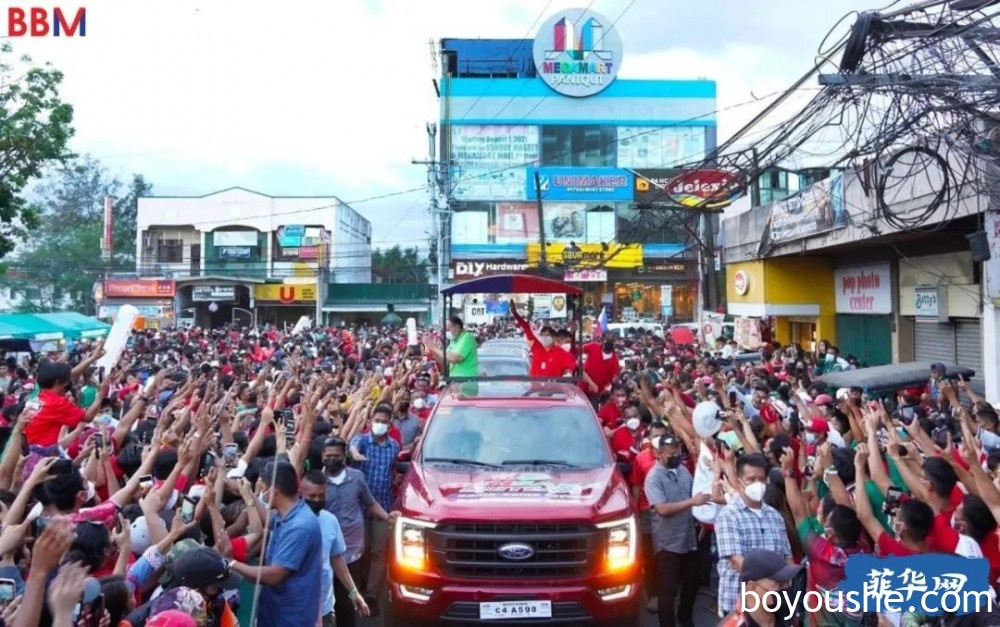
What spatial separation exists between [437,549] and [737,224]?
2044 centimetres

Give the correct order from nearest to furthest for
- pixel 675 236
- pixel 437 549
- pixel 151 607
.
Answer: pixel 151 607 → pixel 437 549 → pixel 675 236

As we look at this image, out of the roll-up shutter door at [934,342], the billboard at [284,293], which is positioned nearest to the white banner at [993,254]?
the roll-up shutter door at [934,342]

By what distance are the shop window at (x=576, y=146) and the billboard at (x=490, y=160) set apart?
4.23 feet

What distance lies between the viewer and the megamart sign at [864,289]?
60.4 feet

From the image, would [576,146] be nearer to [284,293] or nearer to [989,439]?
[284,293]

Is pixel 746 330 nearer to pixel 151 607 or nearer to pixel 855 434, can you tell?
pixel 855 434

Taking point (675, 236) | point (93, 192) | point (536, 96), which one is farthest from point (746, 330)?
point (93, 192)

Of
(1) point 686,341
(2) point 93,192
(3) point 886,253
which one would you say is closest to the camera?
(3) point 886,253

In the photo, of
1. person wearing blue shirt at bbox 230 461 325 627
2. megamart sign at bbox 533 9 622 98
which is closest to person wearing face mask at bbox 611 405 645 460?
person wearing blue shirt at bbox 230 461 325 627

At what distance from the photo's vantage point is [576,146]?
56.9 metres

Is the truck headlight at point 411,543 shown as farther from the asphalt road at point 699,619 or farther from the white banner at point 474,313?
the white banner at point 474,313

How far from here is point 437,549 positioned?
5664 millimetres

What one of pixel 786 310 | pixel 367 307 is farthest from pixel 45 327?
pixel 367 307

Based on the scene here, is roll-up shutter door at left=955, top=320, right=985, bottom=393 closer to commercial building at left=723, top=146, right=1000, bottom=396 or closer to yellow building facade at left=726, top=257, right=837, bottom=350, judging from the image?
commercial building at left=723, top=146, right=1000, bottom=396
